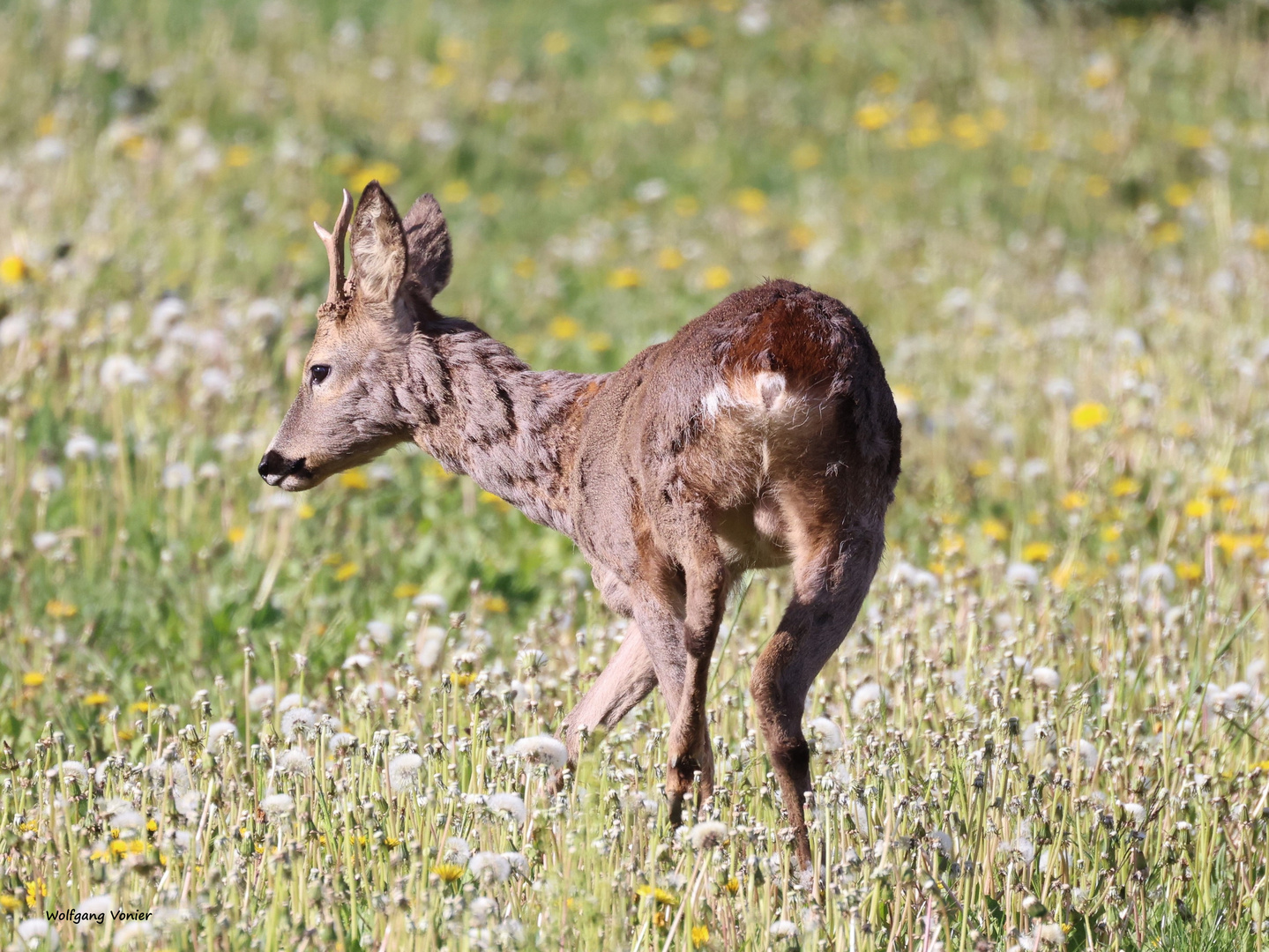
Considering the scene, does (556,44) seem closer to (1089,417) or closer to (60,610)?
(1089,417)

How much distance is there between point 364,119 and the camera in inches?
430

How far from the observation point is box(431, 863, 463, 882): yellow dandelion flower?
10.2 ft

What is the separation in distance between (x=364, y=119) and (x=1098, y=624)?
24.3 ft

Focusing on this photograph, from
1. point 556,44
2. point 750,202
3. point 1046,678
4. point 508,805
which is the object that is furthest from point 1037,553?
point 556,44

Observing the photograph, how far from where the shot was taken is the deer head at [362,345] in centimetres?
416

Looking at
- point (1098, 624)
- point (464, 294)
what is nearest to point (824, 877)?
point (1098, 624)

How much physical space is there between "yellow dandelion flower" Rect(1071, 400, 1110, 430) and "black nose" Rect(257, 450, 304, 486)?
11.7 feet

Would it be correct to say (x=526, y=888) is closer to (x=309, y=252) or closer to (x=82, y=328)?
(x=82, y=328)

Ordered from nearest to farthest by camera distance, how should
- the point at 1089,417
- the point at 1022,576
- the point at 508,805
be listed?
1. the point at 508,805
2. the point at 1022,576
3. the point at 1089,417

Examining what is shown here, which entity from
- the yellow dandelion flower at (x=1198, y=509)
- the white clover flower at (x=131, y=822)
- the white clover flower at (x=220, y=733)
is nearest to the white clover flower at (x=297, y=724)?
the white clover flower at (x=220, y=733)

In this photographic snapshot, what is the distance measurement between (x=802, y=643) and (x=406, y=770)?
0.91m

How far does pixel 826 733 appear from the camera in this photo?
153 inches

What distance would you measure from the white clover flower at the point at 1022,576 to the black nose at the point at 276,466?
7.61 ft

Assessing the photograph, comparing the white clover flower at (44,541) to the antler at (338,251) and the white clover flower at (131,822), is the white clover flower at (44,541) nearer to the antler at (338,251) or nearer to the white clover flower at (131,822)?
the antler at (338,251)
